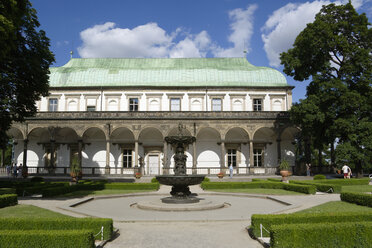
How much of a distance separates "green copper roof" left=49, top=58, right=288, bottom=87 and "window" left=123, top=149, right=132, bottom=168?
8067 mm

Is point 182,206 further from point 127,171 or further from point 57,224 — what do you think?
point 127,171

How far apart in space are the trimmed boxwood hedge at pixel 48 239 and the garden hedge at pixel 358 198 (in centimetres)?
1123

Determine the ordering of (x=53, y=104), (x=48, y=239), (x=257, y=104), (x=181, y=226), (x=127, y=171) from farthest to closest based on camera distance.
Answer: (x=53, y=104) → (x=257, y=104) → (x=127, y=171) → (x=181, y=226) → (x=48, y=239)

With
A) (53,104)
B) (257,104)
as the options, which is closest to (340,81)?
(257,104)

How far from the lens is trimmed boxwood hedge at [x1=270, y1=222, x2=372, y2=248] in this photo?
7.21 metres

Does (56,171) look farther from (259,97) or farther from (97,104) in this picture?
(259,97)

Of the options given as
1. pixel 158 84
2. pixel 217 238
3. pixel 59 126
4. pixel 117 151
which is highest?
pixel 158 84

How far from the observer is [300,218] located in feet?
29.4

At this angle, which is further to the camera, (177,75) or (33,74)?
(177,75)

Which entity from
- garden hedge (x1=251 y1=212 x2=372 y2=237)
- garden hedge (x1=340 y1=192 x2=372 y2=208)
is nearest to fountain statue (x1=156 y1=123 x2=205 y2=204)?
A: garden hedge (x1=251 y1=212 x2=372 y2=237)

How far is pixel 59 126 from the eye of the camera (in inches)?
1379

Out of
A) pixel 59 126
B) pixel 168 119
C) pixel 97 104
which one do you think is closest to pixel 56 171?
pixel 59 126

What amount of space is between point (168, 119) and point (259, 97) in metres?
12.0

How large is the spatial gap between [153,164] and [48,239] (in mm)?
29947
